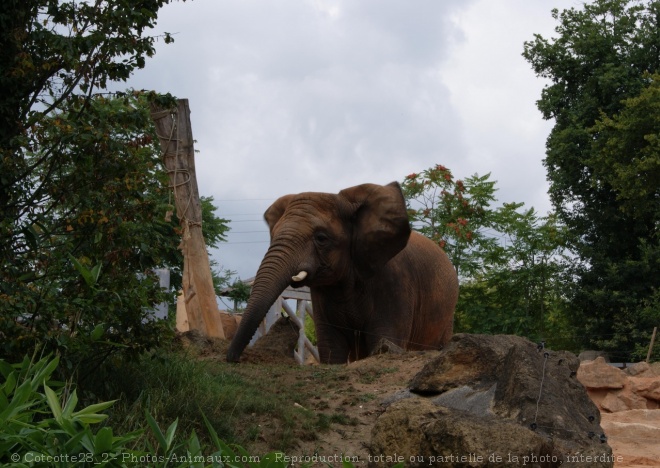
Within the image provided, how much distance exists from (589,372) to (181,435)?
9592 mm

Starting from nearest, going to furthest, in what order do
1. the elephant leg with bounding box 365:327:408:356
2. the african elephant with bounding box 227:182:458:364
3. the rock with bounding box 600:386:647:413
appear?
the african elephant with bounding box 227:182:458:364 < the elephant leg with bounding box 365:327:408:356 < the rock with bounding box 600:386:647:413

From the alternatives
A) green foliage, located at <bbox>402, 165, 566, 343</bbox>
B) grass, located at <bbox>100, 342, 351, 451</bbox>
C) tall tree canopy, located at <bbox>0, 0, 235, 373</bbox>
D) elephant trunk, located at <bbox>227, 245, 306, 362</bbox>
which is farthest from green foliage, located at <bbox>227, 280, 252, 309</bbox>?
tall tree canopy, located at <bbox>0, 0, 235, 373</bbox>

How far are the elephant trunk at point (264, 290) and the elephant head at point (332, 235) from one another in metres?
0.01

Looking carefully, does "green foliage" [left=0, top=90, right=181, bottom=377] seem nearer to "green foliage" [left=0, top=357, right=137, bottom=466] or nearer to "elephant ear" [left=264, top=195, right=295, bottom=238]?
"green foliage" [left=0, top=357, right=137, bottom=466]

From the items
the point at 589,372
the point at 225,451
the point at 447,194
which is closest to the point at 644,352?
the point at 447,194

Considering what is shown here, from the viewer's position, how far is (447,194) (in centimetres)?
2686

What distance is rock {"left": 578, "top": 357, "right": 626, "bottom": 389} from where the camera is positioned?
14.2m

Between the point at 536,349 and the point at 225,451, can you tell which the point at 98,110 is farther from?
the point at 225,451

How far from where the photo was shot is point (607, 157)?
105 ft

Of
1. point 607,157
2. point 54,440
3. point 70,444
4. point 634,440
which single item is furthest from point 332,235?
point 607,157

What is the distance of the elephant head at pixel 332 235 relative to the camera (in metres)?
10.3

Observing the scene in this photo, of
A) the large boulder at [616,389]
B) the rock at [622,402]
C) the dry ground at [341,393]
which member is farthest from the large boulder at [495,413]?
the large boulder at [616,389]

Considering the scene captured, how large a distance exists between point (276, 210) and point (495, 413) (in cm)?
564

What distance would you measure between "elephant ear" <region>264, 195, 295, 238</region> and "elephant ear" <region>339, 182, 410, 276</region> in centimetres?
67
